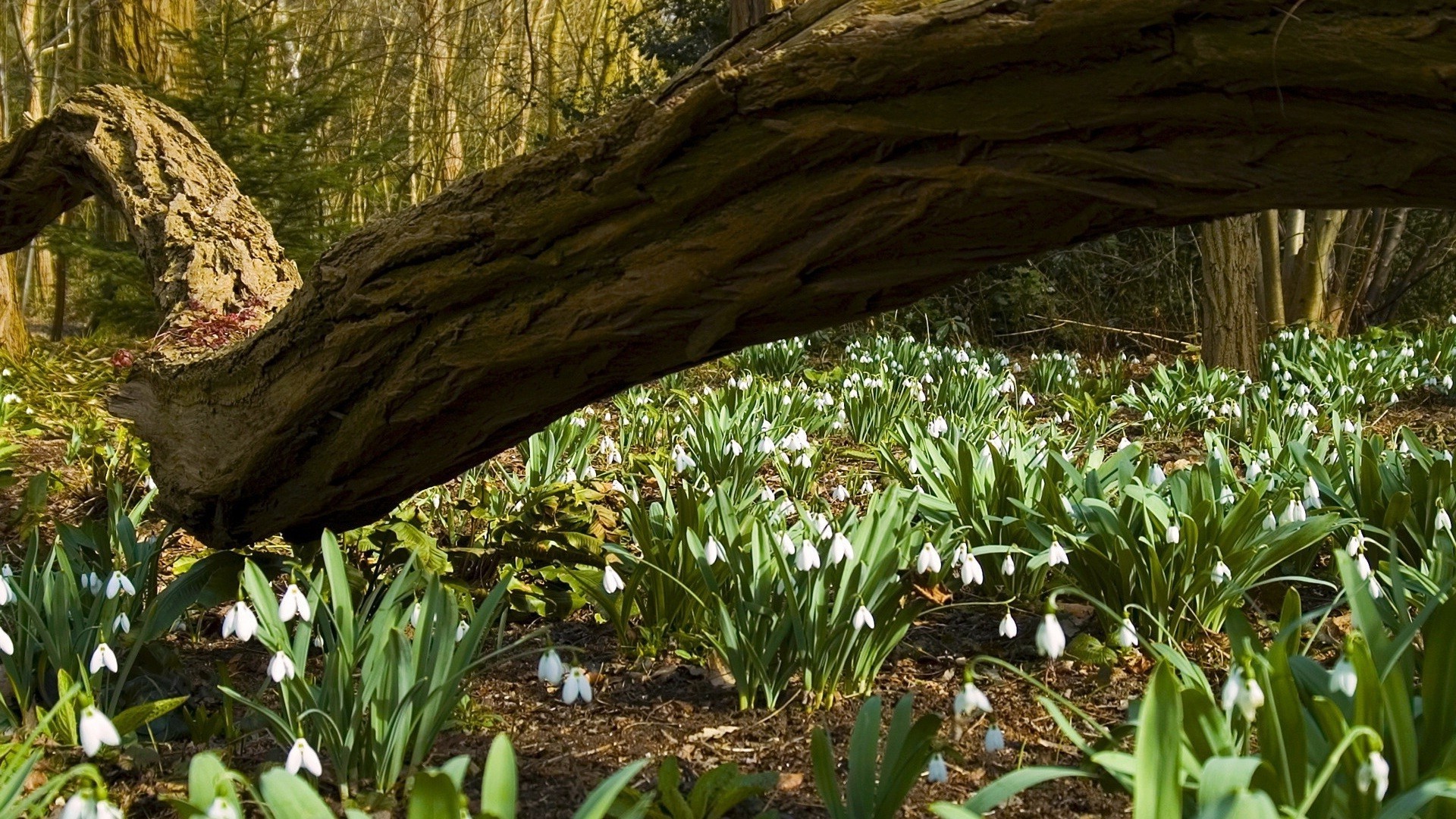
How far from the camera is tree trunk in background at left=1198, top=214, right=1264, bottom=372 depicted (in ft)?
26.3

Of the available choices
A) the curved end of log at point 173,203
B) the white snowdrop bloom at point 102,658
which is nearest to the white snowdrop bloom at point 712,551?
the white snowdrop bloom at point 102,658

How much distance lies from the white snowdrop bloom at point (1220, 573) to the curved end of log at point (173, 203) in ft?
8.97

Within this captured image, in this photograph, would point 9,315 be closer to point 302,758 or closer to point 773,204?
point 302,758

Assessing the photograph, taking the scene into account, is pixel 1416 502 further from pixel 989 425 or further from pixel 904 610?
pixel 989 425

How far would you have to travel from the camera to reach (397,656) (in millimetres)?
2002

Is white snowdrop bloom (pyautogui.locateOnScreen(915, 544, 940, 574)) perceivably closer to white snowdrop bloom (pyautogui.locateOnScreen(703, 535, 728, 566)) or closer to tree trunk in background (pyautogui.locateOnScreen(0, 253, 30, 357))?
white snowdrop bloom (pyautogui.locateOnScreen(703, 535, 728, 566))

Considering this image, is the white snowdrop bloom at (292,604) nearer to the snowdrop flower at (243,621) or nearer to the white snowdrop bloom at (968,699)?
the snowdrop flower at (243,621)

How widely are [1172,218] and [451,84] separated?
1509 cm

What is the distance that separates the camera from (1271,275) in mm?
10078

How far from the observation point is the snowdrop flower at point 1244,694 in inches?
58.1

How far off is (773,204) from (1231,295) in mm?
7161

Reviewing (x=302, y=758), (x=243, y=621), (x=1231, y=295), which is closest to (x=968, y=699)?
(x=302, y=758)

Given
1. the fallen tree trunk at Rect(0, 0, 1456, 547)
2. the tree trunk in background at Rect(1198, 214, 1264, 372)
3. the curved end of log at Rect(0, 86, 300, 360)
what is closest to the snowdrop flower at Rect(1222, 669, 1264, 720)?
the fallen tree trunk at Rect(0, 0, 1456, 547)

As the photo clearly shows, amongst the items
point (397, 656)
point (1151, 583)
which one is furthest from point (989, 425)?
point (397, 656)
